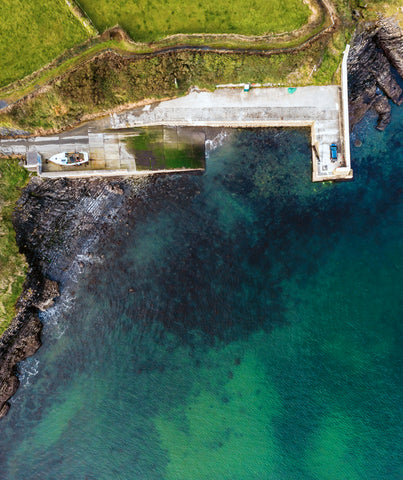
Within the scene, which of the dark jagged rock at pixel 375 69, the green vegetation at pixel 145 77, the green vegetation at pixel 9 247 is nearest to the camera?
the green vegetation at pixel 145 77

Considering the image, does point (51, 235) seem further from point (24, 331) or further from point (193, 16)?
point (193, 16)

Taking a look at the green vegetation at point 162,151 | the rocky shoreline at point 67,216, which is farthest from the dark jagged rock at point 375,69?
the green vegetation at point 162,151

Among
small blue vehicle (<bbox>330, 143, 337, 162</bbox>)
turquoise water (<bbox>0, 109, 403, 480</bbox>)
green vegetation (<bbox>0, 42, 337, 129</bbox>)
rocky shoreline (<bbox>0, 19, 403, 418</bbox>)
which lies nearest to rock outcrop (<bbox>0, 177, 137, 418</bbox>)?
rocky shoreline (<bbox>0, 19, 403, 418</bbox>)

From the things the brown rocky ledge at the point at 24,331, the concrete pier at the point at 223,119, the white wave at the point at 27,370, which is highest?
the concrete pier at the point at 223,119

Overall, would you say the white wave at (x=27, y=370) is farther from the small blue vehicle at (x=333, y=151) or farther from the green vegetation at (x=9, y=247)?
the small blue vehicle at (x=333, y=151)

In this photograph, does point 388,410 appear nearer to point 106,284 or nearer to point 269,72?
point 106,284

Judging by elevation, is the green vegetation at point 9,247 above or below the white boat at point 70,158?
below

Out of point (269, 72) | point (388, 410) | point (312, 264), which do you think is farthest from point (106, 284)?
point (388, 410)

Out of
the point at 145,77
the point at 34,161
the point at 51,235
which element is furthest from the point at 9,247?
Result: the point at 145,77

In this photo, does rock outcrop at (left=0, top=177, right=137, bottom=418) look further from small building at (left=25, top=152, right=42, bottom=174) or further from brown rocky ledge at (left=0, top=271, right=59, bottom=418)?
small building at (left=25, top=152, right=42, bottom=174)
